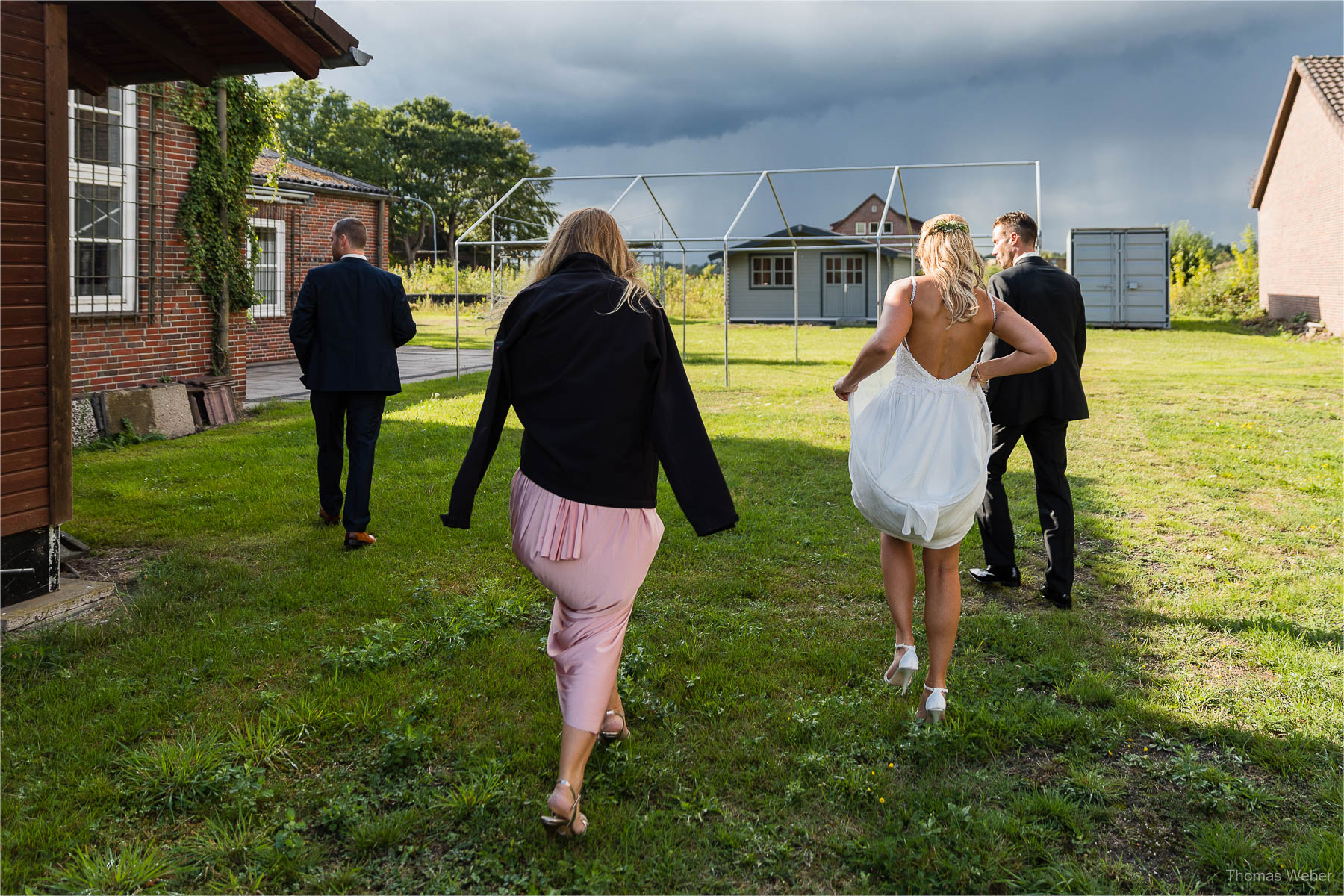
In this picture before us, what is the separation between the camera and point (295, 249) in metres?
17.6

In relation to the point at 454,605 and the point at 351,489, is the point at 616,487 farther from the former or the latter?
the point at 351,489

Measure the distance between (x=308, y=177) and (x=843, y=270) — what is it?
2381 cm

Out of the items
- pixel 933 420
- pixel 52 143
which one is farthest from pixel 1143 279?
pixel 52 143

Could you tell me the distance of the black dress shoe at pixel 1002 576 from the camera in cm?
521

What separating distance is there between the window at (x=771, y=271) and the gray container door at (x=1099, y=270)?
12150mm

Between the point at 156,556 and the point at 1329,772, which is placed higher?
the point at 156,556

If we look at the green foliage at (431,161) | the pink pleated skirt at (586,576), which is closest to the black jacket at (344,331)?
the pink pleated skirt at (586,576)

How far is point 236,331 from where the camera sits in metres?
11.3

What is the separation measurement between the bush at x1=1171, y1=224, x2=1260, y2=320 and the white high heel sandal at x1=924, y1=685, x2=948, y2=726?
3105 centimetres

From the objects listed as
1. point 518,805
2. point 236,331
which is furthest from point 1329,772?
point 236,331

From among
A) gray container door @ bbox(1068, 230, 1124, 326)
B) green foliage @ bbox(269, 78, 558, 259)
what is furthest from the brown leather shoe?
green foliage @ bbox(269, 78, 558, 259)

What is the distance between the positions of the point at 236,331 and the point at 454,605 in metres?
8.08

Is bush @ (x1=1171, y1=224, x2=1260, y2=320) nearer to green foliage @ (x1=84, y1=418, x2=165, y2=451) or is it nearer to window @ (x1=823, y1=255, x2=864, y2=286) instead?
window @ (x1=823, y1=255, x2=864, y2=286)

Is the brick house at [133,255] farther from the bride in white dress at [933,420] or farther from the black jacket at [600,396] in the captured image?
the bride in white dress at [933,420]
